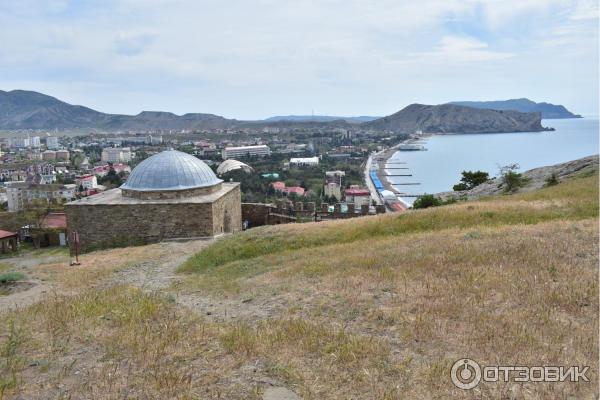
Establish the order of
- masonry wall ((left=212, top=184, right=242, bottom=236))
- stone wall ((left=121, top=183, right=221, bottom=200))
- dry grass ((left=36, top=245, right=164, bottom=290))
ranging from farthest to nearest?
masonry wall ((left=212, top=184, right=242, bottom=236)), stone wall ((left=121, top=183, right=221, bottom=200)), dry grass ((left=36, top=245, right=164, bottom=290))

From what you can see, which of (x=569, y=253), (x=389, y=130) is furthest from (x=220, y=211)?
(x=389, y=130)

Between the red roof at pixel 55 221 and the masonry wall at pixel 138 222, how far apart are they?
38.5ft

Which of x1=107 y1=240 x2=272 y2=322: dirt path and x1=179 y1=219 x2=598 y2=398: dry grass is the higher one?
x1=179 y1=219 x2=598 y2=398: dry grass

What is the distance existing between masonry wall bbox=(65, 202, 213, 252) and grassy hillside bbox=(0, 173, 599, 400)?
16.7 feet

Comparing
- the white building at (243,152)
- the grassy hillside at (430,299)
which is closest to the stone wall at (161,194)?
the grassy hillside at (430,299)

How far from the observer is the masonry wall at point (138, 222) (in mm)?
13742

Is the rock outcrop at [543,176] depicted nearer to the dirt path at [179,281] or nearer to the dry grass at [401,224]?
the dry grass at [401,224]

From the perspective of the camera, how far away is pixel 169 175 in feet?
48.0

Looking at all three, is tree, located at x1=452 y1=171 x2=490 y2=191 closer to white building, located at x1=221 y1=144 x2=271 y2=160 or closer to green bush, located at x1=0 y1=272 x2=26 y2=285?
green bush, located at x1=0 y1=272 x2=26 y2=285

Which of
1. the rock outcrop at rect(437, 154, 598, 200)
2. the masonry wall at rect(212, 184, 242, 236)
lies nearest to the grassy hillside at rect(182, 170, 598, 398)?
the masonry wall at rect(212, 184, 242, 236)

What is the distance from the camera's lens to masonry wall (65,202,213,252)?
541 inches

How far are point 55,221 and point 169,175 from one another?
598 inches

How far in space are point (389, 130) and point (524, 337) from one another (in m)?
195

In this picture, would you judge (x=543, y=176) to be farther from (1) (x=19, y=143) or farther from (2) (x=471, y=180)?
(1) (x=19, y=143)
